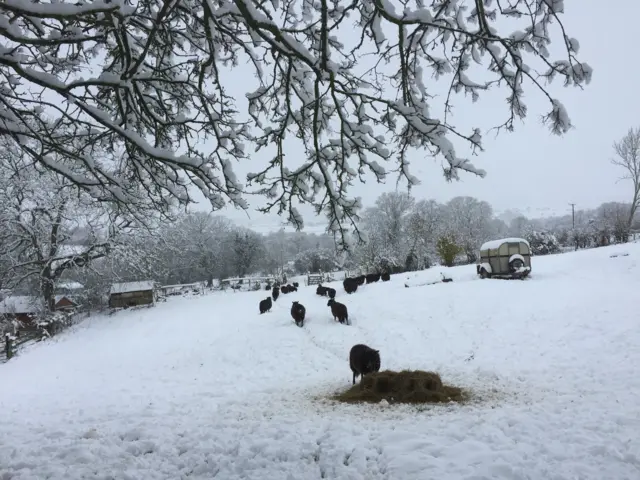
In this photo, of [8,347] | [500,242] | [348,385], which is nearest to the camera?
[348,385]

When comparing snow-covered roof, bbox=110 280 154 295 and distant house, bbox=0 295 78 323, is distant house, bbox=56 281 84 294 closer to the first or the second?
distant house, bbox=0 295 78 323

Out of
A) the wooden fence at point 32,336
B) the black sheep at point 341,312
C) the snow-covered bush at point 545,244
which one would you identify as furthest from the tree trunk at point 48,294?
the snow-covered bush at point 545,244

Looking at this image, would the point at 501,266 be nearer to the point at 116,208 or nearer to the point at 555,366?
the point at 555,366

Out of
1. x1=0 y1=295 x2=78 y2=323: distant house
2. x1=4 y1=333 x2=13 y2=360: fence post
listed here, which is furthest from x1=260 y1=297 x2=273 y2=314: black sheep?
x1=0 y1=295 x2=78 y2=323: distant house

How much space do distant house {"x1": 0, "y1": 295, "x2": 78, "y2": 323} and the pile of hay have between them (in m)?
Answer: 24.7

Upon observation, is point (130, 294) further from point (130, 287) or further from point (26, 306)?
point (26, 306)

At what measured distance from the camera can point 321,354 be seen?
12141 mm

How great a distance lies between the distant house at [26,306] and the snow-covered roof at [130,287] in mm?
2989

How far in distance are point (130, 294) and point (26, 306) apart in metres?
10.3

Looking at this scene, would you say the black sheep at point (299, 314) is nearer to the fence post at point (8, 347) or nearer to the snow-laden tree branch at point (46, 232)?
the snow-laden tree branch at point (46, 232)

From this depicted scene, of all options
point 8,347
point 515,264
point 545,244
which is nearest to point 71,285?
point 8,347

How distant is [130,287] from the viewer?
2944 centimetres

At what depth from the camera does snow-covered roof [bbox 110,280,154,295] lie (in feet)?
95.1

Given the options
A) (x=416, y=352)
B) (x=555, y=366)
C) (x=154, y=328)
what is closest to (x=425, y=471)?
(x=555, y=366)
